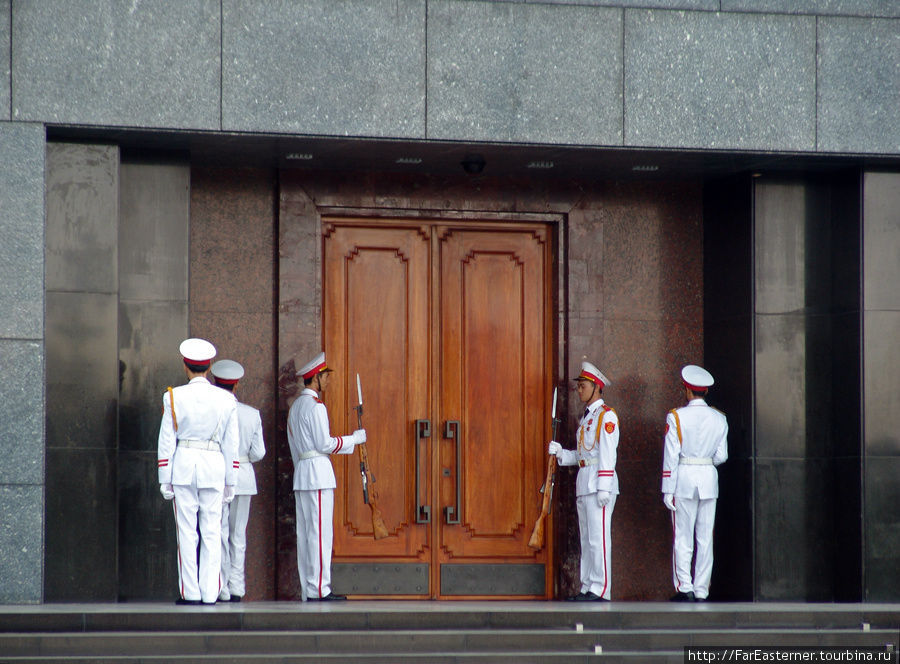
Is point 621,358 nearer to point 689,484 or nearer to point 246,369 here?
point 689,484

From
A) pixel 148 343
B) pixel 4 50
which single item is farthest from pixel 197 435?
pixel 4 50

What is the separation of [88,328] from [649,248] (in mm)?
4996

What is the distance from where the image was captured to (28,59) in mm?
10469

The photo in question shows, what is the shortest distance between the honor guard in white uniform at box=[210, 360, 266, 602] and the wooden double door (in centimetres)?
113

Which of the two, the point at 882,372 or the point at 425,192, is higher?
the point at 425,192

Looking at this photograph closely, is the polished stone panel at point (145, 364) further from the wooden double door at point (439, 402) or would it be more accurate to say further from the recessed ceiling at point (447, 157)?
the wooden double door at point (439, 402)

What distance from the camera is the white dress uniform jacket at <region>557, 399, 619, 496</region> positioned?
1164 centimetres

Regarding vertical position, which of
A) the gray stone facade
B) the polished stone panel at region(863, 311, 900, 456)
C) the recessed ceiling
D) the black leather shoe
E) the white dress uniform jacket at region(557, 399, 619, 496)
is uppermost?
the gray stone facade

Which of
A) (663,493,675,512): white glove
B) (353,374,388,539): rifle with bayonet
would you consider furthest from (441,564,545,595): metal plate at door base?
(663,493,675,512): white glove

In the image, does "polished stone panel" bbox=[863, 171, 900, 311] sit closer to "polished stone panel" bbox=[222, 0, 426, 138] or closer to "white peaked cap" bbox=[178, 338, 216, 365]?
"polished stone panel" bbox=[222, 0, 426, 138]

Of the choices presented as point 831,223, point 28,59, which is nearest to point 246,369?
point 28,59

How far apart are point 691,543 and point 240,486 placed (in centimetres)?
370

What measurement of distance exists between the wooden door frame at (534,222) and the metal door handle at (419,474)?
118mm

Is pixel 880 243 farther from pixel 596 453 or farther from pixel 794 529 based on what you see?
pixel 596 453
